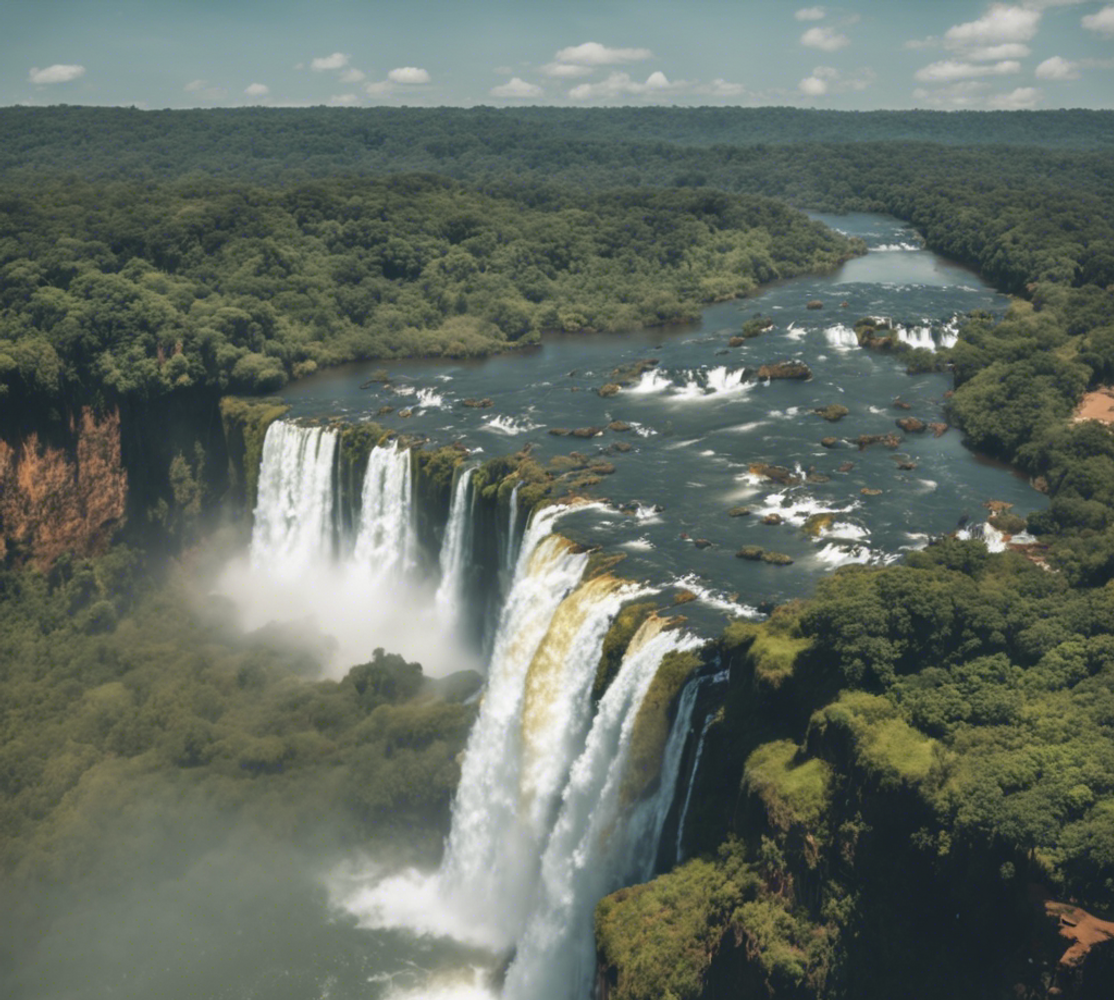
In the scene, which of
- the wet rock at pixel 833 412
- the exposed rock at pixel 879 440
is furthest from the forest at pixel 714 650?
the wet rock at pixel 833 412

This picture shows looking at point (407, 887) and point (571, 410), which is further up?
point (571, 410)

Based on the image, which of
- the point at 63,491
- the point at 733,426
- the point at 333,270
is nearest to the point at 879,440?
the point at 733,426

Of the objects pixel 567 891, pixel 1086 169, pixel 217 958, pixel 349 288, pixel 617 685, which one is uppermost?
pixel 1086 169

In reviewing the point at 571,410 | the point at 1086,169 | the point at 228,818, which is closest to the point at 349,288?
the point at 571,410

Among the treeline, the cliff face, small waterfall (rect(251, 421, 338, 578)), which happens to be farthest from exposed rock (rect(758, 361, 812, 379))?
the cliff face

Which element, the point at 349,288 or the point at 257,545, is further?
the point at 349,288

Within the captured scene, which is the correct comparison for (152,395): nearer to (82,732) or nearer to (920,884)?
(82,732)

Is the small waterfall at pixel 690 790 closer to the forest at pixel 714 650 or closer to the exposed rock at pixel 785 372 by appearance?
the forest at pixel 714 650
